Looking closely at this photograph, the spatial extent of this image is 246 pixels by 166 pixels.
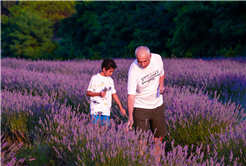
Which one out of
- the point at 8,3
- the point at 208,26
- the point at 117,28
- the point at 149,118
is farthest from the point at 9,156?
the point at 8,3

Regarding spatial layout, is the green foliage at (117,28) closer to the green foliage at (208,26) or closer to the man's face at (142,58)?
the green foliage at (208,26)

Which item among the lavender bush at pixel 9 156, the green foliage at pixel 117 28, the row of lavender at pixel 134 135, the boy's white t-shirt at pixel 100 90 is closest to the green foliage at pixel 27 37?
the green foliage at pixel 117 28

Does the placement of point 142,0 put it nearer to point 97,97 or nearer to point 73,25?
point 73,25

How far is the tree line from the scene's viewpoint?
12891 mm

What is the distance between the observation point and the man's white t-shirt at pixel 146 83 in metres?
2.95

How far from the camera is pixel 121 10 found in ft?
75.4

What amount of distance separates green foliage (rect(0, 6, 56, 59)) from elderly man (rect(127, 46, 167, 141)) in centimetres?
3045

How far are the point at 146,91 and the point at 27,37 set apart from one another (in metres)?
33.7

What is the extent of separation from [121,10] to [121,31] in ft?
8.81

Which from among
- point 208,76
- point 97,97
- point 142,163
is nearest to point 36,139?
point 97,97

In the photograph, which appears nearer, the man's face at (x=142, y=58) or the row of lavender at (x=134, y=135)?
the row of lavender at (x=134, y=135)

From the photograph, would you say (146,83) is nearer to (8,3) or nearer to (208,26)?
(208,26)

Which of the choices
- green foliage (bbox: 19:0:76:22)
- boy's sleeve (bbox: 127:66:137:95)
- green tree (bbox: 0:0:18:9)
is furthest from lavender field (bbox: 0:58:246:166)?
green tree (bbox: 0:0:18:9)

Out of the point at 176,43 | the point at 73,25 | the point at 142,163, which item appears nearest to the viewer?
the point at 142,163
